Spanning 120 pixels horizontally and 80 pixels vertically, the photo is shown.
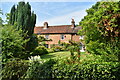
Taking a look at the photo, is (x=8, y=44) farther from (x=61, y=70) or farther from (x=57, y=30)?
(x=57, y=30)

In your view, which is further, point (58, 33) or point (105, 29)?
point (58, 33)

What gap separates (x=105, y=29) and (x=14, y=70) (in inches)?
124

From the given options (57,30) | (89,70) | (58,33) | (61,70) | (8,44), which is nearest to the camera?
(89,70)

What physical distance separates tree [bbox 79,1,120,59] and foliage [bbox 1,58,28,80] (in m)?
2.32

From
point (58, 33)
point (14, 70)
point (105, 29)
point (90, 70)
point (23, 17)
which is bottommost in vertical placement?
point (14, 70)

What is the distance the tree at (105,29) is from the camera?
Result: 356 centimetres

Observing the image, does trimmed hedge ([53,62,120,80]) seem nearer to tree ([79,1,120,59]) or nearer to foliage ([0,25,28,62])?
tree ([79,1,120,59])

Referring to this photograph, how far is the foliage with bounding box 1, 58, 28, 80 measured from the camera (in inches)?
151

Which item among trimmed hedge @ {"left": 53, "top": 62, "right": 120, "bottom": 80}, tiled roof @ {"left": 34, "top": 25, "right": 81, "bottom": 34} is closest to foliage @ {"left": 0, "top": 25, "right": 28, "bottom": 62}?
trimmed hedge @ {"left": 53, "top": 62, "right": 120, "bottom": 80}

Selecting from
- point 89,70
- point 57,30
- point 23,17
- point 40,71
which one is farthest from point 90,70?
point 57,30

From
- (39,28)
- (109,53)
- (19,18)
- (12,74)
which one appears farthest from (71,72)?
(39,28)

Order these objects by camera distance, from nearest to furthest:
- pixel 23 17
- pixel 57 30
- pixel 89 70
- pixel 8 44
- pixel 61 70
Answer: pixel 89 70, pixel 61 70, pixel 8 44, pixel 23 17, pixel 57 30

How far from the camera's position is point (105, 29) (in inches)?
144

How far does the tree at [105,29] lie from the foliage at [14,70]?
7.60ft
